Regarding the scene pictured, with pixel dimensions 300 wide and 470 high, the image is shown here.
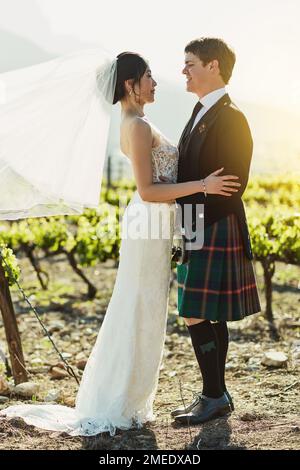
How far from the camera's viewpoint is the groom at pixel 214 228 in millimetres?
4098

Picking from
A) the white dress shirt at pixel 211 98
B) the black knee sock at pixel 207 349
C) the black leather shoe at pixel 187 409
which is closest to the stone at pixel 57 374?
the black leather shoe at pixel 187 409

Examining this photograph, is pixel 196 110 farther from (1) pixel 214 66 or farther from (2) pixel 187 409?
(2) pixel 187 409

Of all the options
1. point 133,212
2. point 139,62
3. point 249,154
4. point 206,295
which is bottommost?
point 206,295

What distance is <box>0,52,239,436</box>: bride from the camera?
425cm

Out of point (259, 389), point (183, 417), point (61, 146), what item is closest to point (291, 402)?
point (259, 389)

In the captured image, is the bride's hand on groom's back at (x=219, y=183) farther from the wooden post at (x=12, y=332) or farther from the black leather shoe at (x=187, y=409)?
the wooden post at (x=12, y=332)

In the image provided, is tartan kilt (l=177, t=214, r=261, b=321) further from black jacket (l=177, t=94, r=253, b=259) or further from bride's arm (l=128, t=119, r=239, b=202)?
bride's arm (l=128, t=119, r=239, b=202)

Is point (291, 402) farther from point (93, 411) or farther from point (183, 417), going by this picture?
point (93, 411)

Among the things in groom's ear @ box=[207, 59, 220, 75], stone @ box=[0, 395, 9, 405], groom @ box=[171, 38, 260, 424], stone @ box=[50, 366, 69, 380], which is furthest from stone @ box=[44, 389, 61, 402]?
groom's ear @ box=[207, 59, 220, 75]

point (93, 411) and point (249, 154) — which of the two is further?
point (93, 411)

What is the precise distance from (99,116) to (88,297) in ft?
18.0

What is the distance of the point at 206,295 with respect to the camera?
425 cm

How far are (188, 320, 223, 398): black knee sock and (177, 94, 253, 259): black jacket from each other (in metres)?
0.63

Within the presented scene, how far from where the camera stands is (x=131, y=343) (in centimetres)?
441
